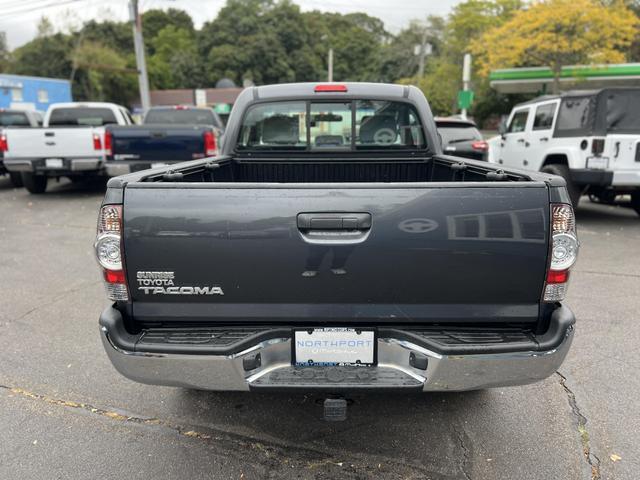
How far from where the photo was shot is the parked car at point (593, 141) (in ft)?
24.9

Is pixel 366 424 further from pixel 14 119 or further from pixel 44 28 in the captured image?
pixel 44 28

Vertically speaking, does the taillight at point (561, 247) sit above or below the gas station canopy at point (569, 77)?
below

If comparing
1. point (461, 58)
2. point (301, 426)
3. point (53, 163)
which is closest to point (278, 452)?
point (301, 426)

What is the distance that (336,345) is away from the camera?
229 centimetres

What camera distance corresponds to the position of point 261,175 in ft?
13.9

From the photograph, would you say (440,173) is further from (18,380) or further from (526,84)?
(526,84)

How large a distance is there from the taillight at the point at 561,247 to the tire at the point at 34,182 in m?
11.5

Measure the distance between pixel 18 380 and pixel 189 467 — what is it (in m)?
1.68

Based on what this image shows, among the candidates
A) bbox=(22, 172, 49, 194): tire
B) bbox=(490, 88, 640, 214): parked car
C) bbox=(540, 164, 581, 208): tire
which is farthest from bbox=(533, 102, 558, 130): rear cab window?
bbox=(22, 172, 49, 194): tire

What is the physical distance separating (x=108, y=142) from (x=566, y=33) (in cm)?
1839

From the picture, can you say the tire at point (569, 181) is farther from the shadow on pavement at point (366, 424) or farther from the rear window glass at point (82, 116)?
the rear window glass at point (82, 116)

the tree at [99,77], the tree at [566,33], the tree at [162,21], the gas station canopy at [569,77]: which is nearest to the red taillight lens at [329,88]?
the tree at [566,33]

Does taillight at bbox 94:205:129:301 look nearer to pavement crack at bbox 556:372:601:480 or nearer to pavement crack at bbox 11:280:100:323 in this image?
pavement crack at bbox 556:372:601:480

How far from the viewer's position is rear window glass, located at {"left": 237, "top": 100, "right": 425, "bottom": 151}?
4.26 meters
